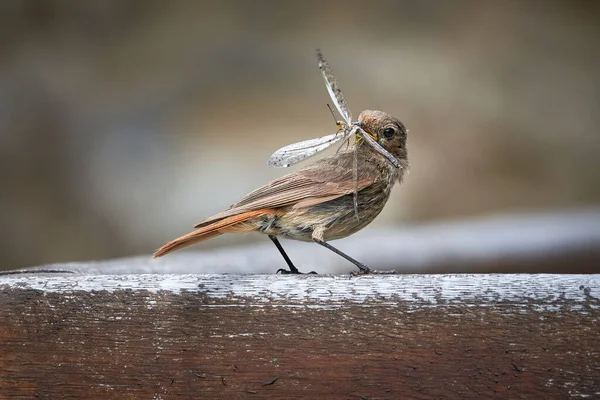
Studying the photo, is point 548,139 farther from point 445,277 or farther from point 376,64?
point 445,277

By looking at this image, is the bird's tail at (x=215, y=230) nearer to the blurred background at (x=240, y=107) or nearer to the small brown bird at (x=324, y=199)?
the small brown bird at (x=324, y=199)

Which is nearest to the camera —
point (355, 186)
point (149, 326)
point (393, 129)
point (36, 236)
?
point (149, 326)

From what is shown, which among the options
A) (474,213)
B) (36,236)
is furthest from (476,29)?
(36,236)

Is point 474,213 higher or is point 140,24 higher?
point 140,24

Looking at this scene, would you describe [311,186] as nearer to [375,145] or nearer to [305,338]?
[375,145]

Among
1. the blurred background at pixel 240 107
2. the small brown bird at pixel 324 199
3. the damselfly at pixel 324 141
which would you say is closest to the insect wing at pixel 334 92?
the damselfly at pixel 324 141

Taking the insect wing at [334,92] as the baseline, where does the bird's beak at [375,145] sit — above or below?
below

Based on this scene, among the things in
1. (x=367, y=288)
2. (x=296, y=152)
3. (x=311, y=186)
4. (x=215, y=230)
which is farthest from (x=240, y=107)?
(x=367, y=288)
